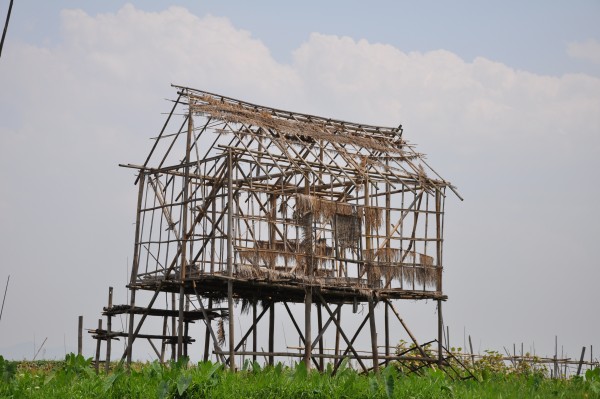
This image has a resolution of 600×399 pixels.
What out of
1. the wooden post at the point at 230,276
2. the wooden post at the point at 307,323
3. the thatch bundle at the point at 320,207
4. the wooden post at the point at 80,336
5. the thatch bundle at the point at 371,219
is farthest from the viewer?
the wooden post at the point at 80,336

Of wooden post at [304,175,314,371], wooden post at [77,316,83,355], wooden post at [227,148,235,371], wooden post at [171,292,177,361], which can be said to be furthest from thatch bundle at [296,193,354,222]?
wooden post at [77,316,83,355]

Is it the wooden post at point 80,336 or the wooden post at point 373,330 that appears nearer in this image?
the wooden post at point 373,330

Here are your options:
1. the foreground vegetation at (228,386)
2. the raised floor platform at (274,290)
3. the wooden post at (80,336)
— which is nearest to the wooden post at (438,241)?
the raised floor platform at (274,290)

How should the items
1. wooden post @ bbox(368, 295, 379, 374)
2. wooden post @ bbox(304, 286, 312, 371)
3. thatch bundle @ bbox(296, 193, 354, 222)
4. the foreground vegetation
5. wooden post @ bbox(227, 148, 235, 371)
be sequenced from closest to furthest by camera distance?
the foreground vegetation < wooden post @ bbox(227, 148, 235, 371) < thatch bundle @ bbox(296, 193, 354, 222) < wooden post @ bbox(304, 286, 312, 371) < wooden post @ bbox(368, 295, 379, 374)

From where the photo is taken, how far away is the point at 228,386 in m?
18.3

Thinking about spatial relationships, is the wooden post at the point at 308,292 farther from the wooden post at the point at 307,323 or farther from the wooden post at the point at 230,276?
the wooden post at the point at 230,276

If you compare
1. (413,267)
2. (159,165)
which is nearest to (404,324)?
(413,267)

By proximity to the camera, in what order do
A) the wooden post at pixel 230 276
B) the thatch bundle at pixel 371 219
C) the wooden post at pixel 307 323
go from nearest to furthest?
the wooden post at pixel 230 276
the wooden post at pixel 307 323
the thatch bundle at pixel 371 219

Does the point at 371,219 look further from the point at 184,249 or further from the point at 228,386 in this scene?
the point at 228,386

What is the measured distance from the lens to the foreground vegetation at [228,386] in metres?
17.8

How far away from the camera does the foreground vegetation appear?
17766 mm

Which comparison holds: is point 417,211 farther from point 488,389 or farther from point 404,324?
point 488,389

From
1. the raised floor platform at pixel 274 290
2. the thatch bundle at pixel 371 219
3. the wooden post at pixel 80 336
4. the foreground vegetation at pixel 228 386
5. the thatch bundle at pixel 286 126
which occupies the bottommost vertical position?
the foreground vegetation at pixel 228 386

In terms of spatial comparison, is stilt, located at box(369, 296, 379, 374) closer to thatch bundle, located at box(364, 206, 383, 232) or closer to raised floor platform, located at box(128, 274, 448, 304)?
raised floor platform, located at box(128, 274, 448, 304)
